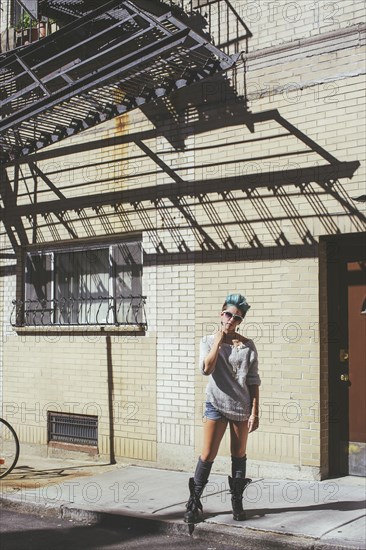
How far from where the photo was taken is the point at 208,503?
8023 mm

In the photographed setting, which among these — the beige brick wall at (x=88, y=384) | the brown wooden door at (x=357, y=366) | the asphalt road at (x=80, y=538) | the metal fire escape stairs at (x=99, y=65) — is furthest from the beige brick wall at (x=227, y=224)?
the asphalt road at (x=80, y=538)

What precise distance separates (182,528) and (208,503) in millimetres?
768

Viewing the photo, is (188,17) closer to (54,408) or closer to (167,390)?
(167,390)

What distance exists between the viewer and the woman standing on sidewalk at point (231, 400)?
7312mm

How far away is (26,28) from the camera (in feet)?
38.9

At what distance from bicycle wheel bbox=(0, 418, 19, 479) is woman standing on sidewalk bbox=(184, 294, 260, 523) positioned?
3.22m

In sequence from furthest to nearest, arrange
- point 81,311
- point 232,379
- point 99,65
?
point 81,311 → point 99,65 → point 232,379

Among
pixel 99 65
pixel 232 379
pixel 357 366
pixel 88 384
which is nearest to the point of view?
pixel 232 379

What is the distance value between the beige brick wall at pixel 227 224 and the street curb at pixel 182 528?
1938mm

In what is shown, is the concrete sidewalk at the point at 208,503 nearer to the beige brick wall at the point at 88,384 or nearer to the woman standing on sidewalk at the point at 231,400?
the woman standing on sidewalk at the point at 231,400

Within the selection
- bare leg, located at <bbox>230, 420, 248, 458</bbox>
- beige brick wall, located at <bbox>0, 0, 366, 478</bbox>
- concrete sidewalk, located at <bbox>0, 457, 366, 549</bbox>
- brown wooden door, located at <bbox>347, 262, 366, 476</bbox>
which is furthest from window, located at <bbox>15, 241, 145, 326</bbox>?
bare leg, located at <bbox>230, 420, 248, 458</bbox>

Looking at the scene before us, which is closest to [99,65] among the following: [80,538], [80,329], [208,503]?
[80,329]

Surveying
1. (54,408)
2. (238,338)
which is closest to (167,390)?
(54,408)

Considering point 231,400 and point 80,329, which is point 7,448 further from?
point 231,400
